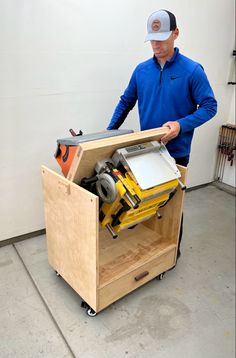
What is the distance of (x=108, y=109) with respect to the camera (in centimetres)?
246

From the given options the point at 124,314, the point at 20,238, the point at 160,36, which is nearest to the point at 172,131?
the point at 160,36

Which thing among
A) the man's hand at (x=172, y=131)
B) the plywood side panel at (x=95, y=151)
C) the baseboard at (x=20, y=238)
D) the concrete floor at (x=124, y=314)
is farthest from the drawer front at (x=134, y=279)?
the baseboard at (x=20, y=238)

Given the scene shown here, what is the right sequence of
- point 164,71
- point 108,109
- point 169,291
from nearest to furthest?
point 164,71
point 169,291
point 108,109

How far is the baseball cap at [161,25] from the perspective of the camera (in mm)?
1616

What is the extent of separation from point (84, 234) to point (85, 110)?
1158 mm

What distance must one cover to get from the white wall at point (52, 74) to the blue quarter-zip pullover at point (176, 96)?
1.52 ft

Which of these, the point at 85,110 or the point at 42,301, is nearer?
the point at 42,301

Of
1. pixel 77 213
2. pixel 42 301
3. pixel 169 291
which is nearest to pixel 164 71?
pixel 77 213

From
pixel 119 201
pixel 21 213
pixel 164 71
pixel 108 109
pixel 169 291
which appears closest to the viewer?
pixel 119 201

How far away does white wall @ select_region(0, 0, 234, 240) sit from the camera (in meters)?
1.92

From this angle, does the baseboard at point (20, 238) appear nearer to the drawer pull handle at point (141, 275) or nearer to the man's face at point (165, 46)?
the drawer pull handle at point (141, 275)

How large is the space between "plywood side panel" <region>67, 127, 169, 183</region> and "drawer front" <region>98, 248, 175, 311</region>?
63cm

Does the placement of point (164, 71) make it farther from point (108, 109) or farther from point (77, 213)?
point (77, 213)

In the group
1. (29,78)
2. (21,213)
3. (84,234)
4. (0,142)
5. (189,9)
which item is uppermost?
(189,9)
